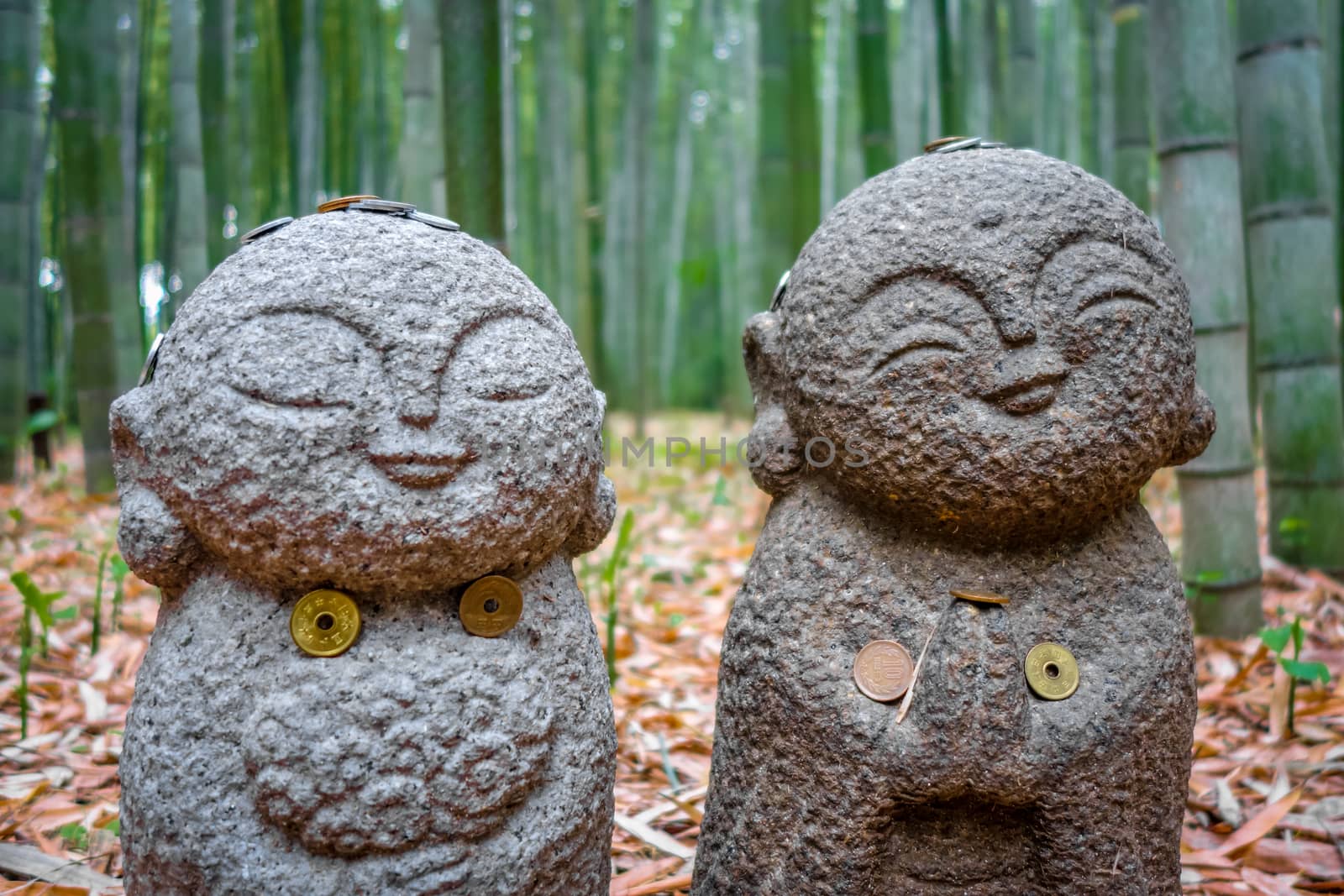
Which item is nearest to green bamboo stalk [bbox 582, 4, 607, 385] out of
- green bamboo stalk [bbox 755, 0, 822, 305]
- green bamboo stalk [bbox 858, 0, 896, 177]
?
green bamboo stalk [bbox 755, 0, 822, 305]

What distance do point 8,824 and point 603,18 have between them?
853cm

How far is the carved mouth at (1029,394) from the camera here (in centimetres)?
171

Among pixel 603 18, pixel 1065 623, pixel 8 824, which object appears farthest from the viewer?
pixel 603 18

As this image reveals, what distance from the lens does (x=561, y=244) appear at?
778 cm

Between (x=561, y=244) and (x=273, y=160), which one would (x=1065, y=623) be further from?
(x=273, y=160)

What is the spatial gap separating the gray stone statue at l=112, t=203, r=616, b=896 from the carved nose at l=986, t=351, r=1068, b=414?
0.70 m

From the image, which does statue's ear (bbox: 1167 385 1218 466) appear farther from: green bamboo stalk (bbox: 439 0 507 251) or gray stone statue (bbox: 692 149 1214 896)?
green bamboo stalk (bbox: 439 0 507 251)

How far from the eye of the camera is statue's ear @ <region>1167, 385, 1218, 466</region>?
6.27 ft

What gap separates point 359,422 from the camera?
1.54 metres

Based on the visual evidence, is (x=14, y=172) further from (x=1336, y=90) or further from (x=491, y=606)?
(x=1336, y=90)

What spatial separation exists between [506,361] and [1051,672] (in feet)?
3.40

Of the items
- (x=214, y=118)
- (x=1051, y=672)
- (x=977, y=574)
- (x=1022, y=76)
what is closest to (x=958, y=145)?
(x=977, y=574)

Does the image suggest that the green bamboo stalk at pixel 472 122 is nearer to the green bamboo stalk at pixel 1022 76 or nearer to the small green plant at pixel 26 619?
the small green plant at pixel 26 619

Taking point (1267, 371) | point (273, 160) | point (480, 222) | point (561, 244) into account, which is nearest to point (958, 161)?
point (480, 222)
